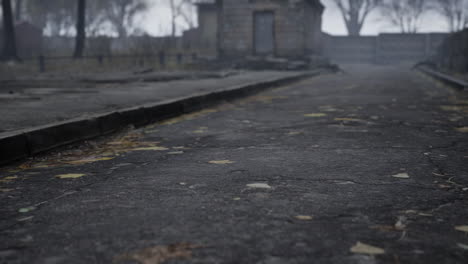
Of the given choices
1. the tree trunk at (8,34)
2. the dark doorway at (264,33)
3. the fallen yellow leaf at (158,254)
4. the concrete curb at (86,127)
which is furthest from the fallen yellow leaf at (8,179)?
the tree trunk at (8,34)

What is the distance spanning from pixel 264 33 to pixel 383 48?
2495cm

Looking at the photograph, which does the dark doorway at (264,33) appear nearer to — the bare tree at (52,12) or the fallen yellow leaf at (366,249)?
the fallen yellow leaf at (366,249)

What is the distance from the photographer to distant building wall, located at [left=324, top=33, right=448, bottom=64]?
→ 45938 millimetres

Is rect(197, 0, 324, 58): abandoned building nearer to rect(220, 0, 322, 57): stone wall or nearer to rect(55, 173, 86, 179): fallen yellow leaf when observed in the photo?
rect(220, 0, 322, 57): stone wall

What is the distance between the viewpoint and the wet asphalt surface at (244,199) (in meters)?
1.90

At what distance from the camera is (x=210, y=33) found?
4044 centimetres

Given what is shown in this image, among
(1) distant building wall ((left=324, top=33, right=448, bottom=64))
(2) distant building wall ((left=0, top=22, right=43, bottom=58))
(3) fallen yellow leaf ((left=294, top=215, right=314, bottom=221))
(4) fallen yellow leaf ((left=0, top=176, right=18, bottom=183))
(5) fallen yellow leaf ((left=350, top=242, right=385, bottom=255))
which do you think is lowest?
(4) fallen yellow leaf ((left=0, top=176, right=18, bottom=183))

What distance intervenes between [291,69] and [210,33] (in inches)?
739

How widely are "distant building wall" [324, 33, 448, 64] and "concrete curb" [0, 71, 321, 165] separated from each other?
1642 inches

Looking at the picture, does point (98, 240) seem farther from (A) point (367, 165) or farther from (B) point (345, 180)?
(A) point (367, 165)

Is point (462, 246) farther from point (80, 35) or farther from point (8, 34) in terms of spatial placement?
point (8, 34)

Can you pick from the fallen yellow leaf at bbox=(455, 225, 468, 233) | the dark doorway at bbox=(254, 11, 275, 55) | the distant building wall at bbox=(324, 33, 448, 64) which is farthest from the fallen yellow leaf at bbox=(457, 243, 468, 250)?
the distant building wall at bbox=(324, 33, 448, 64)

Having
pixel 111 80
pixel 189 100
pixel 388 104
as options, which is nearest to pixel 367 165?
pixel 189 100

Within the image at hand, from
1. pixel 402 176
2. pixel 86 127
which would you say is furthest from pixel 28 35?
pixel 402 176
